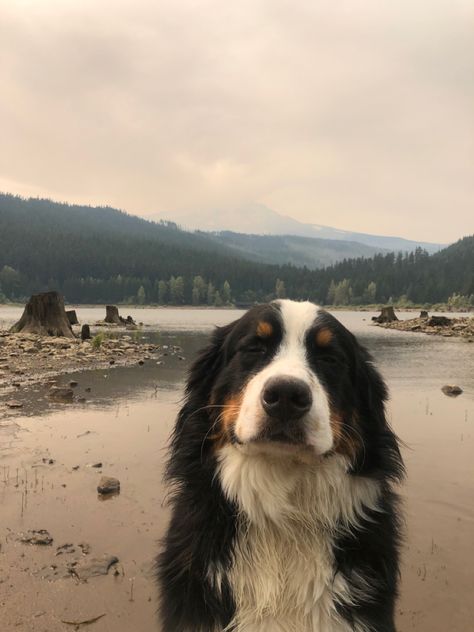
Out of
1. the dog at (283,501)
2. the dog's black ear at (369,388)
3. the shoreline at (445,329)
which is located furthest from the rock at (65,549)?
the shoreline at (445,329)

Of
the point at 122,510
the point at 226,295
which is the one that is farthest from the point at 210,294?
the point at 122,510

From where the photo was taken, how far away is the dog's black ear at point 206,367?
152 inches

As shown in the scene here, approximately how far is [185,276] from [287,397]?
166937mm

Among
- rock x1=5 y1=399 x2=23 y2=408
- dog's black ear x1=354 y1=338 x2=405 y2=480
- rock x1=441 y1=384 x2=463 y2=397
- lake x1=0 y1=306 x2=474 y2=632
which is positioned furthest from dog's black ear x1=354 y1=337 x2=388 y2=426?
rock x1=441 y1=384 x2=463 y2=397

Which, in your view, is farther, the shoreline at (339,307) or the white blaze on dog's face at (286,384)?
the shoreline at (339,307)

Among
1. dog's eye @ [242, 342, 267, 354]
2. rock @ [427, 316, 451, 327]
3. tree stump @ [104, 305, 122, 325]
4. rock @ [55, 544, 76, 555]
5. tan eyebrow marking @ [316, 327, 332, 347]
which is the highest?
tan eyebrow marking @ [316, 327, 332, 347]

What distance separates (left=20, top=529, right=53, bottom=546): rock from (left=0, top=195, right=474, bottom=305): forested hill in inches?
5261

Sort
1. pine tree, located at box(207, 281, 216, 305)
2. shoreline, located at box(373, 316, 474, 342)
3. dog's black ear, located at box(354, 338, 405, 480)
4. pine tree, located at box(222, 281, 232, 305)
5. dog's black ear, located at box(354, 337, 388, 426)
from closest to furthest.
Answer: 1. dog's black ear, located at box(354, 338, 405, 480)
2. dog's black ear, located at box(354, 337, 388, 426)
3. shoreline, located at box(373, 316, 474, 342)
4. pine tree, located at box(207, 281, 216, 305)
5. pine tree, located at box(222, 281, 232, 305)

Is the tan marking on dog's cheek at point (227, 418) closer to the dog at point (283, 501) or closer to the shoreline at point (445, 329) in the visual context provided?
the dog at point (283, 501)

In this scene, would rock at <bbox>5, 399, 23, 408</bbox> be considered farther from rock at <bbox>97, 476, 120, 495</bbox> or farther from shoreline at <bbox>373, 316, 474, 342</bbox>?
shoreline at <bbox>373, 316, 474, 342</bbox>

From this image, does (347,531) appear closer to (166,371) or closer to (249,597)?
(249,597)

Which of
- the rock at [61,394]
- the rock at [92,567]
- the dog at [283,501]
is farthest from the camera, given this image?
the rock at [61,394]

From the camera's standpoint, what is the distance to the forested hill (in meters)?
154

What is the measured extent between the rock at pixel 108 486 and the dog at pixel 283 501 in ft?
9.34
